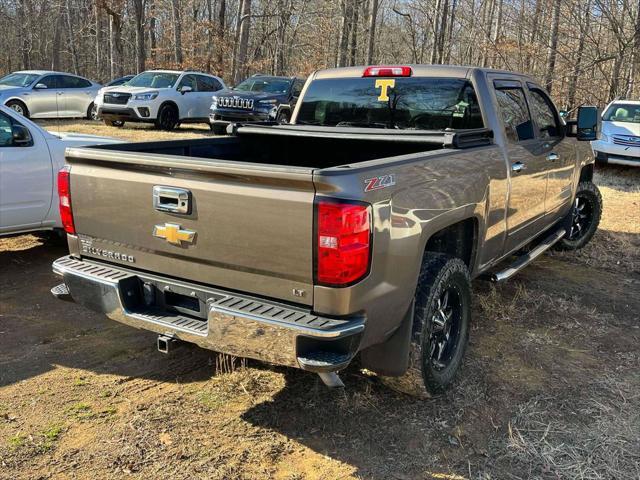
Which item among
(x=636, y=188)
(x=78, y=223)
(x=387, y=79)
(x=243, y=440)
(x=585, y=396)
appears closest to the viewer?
(x=243, y=440)

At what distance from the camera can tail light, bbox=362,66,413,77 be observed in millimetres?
4602

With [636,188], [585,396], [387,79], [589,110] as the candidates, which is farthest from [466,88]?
[636,188]

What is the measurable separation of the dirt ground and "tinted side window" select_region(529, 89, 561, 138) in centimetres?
171

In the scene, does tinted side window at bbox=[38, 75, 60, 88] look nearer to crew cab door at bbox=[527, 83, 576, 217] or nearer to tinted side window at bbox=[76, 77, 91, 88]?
tinted side window at bbox=[76, 77, 91, 88]

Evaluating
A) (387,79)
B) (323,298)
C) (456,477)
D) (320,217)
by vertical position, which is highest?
(387,79)

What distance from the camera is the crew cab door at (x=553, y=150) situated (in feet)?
16.7

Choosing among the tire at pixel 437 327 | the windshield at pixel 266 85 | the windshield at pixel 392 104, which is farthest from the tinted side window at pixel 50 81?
the tire at pixel 437 327

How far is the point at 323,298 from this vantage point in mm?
2598

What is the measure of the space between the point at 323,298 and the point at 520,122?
2.92m

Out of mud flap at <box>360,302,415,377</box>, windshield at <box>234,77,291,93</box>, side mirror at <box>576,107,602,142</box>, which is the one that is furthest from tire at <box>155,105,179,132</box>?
mud flap at <box>360,302,415,377</box>

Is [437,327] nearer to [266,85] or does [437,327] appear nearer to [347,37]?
[266,85]

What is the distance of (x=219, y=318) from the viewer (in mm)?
2697

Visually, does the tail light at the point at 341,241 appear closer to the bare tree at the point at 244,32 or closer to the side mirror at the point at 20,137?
the side mirror at the point at 20,137

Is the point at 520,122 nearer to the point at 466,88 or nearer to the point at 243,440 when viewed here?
the point at 466,88
